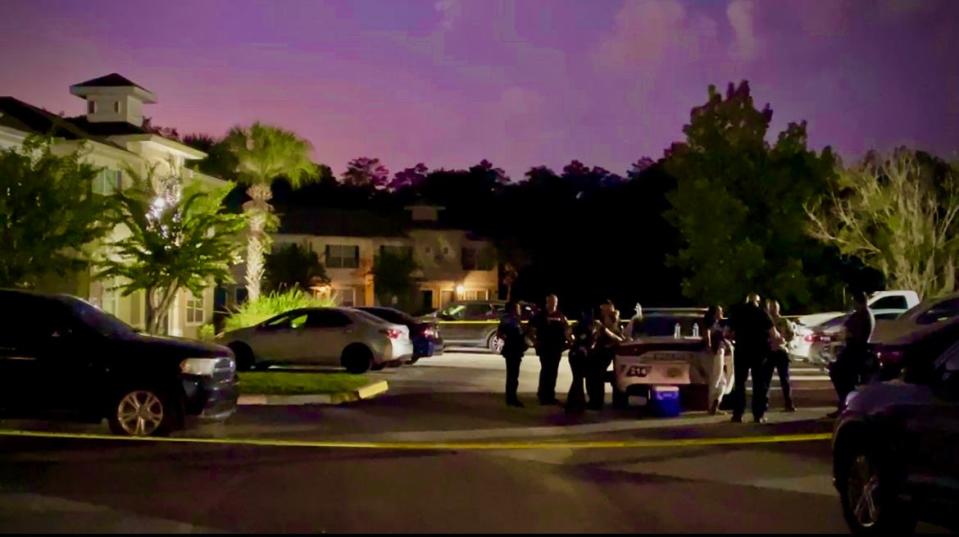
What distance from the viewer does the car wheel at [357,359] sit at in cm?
2639

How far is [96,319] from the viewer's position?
15320mm

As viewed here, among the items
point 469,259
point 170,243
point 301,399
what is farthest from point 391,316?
point 469,259

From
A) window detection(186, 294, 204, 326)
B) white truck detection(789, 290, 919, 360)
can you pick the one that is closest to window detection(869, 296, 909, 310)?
white truck detection(789, 290, 919, 360)

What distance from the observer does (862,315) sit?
642 inches

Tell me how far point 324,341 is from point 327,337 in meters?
0.11

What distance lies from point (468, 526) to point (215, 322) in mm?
40238

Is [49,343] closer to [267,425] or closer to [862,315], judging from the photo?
[267,425]

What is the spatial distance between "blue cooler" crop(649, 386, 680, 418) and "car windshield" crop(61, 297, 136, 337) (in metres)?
7.61

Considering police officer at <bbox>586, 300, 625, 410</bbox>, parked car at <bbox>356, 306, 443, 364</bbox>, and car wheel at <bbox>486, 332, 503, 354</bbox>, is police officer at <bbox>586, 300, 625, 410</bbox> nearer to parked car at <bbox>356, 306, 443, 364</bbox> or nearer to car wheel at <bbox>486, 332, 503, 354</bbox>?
parked car at <bbox>356, 306, 443, 364</bbox>

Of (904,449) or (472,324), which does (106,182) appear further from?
(904,449)

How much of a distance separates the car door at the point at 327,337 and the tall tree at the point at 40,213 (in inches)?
252

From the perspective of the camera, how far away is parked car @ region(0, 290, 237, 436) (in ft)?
47.9

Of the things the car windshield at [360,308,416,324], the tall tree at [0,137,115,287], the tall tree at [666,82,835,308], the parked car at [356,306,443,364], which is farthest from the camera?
the tall tree at [666,82,835,308]

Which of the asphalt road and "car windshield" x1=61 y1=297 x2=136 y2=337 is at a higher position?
"car windshield" x1=61 y1=297 x2=136 y2=337
